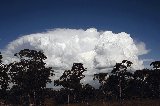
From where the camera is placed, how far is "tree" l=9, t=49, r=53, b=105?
70875 millimetres

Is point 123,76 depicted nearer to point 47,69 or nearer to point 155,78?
point 155,78

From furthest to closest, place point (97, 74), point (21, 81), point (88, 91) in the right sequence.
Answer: point (88, 91), point (97, 74), point (21, 81)

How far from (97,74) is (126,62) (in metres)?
9.51

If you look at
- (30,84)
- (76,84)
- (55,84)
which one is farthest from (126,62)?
(30,84)

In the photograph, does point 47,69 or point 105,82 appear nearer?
point 47,69

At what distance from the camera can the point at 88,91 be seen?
96.4 meters

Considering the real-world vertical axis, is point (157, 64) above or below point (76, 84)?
above

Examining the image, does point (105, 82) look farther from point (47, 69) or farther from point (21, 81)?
point (21, 81)

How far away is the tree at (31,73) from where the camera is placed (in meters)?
70.9

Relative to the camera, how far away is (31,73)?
7225 centimetres

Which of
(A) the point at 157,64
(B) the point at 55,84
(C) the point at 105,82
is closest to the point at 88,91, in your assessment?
(C) the point at 105,82

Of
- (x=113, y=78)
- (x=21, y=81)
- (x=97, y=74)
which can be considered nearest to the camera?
(x=21, y=81)

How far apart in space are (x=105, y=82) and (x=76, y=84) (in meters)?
9.77

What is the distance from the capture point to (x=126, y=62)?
78.9m
